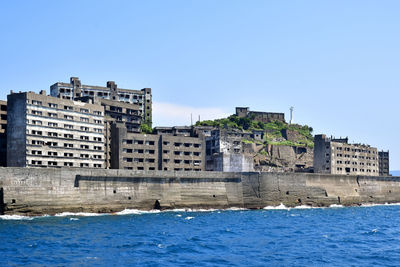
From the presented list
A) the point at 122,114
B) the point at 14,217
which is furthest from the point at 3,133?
the point at 122,114

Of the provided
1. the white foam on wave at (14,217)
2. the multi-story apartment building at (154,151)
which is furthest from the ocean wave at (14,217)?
the multi-story apartment building at (154,151)

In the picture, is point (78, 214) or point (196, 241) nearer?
point (196, 241)

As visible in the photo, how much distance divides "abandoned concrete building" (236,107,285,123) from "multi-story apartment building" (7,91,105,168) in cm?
8213

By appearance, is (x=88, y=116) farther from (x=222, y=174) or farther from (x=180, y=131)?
(x=180, y=131)

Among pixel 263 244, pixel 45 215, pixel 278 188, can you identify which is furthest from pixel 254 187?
pixel 263 244

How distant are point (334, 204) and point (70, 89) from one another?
6344 centimetres

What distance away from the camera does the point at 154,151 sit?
10850 centimetres

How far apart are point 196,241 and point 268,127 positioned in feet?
405

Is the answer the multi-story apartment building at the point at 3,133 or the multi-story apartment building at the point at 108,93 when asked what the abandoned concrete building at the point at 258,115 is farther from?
the multi-story apartment building at the point at 3,133

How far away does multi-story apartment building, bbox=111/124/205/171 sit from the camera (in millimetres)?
104438

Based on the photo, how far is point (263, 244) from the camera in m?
52.7

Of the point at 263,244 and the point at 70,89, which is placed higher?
the point at 70,89

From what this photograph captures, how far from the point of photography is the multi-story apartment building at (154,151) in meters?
104

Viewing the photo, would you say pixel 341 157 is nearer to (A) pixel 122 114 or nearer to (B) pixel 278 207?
(B) pixel 278 207
